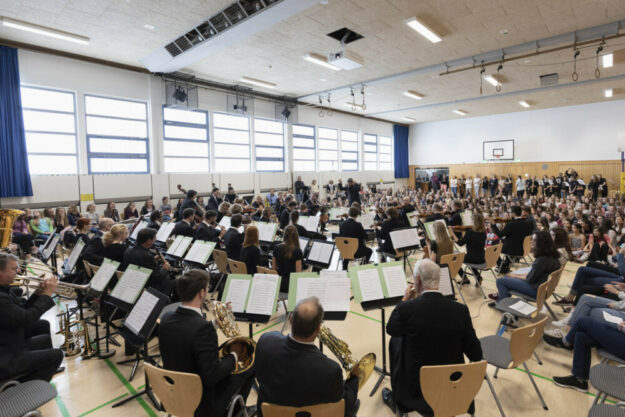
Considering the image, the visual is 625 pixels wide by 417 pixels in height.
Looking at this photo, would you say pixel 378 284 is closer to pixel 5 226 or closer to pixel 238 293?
pixel 238 293

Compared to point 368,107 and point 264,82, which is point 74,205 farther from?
point 368,107

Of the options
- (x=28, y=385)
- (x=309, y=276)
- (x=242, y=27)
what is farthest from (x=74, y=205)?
(x=309, y=276)

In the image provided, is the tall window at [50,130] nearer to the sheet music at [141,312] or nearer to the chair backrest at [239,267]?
the chair backrest at [239,267]

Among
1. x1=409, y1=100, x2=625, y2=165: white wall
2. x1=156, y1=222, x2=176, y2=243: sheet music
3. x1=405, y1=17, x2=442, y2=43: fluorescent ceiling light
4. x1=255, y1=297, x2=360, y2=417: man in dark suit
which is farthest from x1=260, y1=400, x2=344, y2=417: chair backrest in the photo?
x1=409, y1=100, x2=625, y2=165: white wall

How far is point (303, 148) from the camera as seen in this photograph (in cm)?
1898

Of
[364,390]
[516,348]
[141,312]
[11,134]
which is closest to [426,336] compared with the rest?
[516,348]

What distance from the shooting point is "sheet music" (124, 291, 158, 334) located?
2990mm

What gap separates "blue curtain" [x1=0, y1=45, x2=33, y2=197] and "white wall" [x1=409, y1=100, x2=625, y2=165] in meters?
24.0

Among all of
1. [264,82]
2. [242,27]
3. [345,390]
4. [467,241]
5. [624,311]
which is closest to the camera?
[345,390]

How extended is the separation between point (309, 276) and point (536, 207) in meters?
11.7

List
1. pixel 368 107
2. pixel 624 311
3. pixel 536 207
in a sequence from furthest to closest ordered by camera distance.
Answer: pixel 368 107 < pixel 536 207 < pixel 624 311

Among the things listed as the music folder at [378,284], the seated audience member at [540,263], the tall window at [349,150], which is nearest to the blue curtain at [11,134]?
the music folder at [378,284]

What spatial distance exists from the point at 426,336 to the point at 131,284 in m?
2.96

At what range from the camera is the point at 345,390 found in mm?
2201
